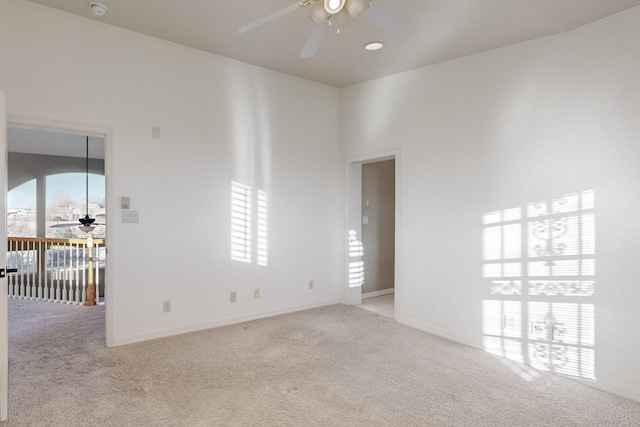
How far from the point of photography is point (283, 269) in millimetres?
4645

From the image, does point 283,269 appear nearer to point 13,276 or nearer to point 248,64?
point 248,64

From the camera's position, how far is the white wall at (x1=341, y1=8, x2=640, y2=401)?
2.75 meters

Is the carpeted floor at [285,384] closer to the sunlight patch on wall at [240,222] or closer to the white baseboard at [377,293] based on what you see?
the sunlight patch on wall at [240,222]

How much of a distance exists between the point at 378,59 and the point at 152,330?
11.7ft

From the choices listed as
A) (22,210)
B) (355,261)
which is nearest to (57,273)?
(22,210)

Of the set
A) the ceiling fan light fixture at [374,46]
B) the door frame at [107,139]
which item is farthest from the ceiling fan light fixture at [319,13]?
the door frame at [107,139]

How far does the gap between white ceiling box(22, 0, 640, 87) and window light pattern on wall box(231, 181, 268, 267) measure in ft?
4.87

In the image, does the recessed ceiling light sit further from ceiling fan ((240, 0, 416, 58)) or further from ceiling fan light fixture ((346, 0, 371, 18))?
ceiling fan light fixture ((346, 0, 371, 18))

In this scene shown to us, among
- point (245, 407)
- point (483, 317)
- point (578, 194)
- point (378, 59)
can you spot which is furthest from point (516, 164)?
point (245, 407)

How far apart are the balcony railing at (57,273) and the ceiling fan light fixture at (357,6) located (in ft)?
16.2

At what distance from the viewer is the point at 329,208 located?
5070 millimetres

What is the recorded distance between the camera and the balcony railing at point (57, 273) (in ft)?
17.6

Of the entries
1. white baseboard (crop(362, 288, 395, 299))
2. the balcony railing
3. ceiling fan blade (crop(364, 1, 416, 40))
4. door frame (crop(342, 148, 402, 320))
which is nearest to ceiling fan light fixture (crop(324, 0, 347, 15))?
ceiling fan blade (crop(364, 1, 416, 40))

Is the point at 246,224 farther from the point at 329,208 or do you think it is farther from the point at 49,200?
the point at 49,200
